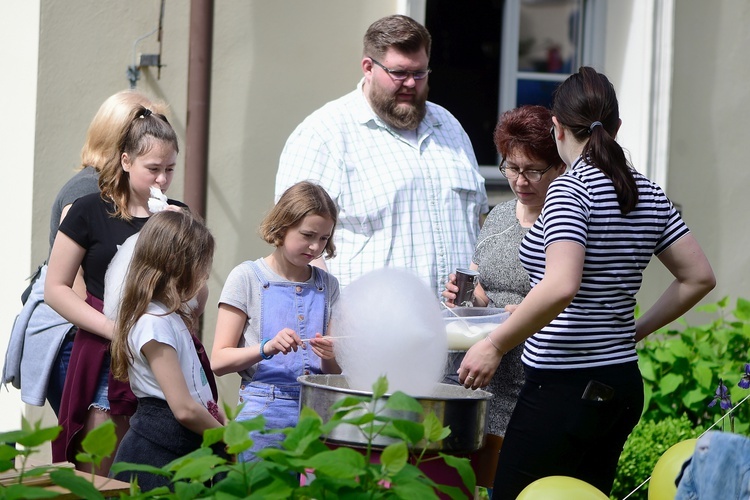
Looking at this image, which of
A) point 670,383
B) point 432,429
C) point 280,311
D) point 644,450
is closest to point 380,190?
point 280,311

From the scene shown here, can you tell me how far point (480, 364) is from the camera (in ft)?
8.48

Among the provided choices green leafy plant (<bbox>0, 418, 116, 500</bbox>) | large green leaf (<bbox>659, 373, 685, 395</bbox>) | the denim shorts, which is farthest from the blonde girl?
large green leaf (<bbox>659, 373, 685, 395</bbox>)

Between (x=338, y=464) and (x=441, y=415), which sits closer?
(x=338, y=464)

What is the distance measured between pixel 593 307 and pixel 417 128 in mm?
1493

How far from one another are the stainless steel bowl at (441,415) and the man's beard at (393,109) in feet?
4.84

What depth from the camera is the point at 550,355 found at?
263 cm

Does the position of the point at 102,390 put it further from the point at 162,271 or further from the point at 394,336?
the point at 394,336

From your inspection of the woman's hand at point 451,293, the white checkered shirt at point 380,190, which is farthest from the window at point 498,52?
the woman's hand at point 451,293

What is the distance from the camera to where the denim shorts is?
3096mm

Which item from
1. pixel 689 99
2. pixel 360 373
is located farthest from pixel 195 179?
pixel 689 99

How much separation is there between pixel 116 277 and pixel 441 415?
1.05 m

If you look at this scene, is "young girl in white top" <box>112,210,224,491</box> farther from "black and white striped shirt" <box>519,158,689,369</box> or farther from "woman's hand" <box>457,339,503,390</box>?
"black and white striped shirt" <box>519,158,689,369</box>

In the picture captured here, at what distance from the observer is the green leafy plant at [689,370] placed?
464 centimetres

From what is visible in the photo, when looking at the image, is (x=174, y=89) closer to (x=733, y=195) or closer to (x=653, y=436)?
(x=653, y=436)
